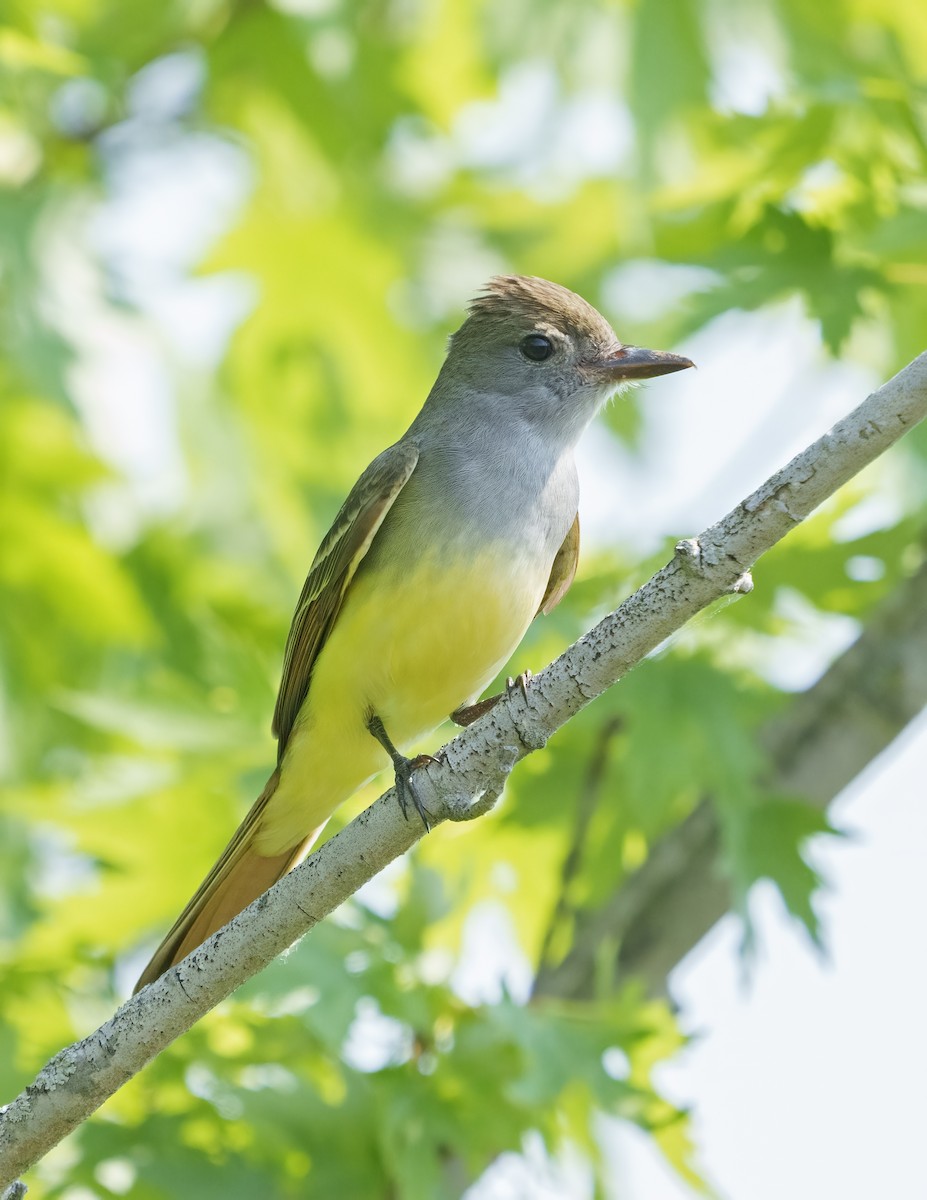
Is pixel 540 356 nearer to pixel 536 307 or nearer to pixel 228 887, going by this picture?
pixel 536 307

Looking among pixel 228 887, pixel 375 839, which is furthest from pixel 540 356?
pixel 375 839

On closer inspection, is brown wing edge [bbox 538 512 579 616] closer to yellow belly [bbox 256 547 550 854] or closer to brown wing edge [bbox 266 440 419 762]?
yellow belly [bbox 256 547 550 854]

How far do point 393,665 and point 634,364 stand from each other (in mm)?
1198

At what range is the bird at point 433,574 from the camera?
4.53m

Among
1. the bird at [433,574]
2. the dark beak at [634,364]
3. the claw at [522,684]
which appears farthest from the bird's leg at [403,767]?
the dark beak at [634,364]

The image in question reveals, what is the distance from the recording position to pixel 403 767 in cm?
409

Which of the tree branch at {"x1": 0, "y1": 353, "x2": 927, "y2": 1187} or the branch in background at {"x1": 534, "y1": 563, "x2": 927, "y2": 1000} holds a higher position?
the branch in background at {"x1": 534, "y1": 563, "x2": 927, "y2": 1000}

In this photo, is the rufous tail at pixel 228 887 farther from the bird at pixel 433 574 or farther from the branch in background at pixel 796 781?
the branch in background at pixel 796 781

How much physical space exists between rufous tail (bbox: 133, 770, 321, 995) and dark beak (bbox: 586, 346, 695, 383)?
1624mm

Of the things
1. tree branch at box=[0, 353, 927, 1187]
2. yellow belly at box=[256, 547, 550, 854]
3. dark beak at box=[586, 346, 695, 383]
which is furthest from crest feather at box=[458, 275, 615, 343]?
tree branch at box=[0, 353, 927, 1187]

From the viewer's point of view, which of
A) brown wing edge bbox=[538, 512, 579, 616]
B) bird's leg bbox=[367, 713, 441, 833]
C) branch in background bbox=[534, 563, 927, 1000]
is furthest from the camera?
branch in background bbox=[534, 563, 927, 1000]

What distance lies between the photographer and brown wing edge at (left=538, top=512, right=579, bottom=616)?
5027mm

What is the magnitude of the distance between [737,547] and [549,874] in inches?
139

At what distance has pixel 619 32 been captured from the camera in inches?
253
